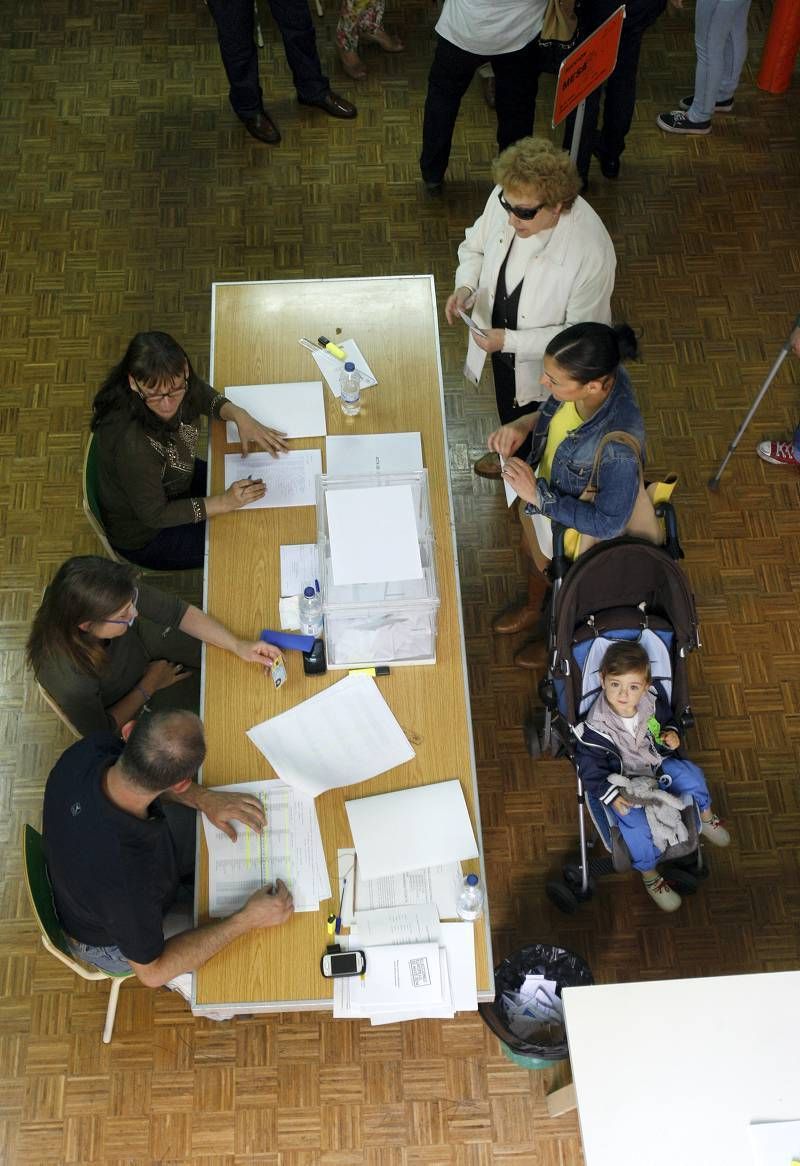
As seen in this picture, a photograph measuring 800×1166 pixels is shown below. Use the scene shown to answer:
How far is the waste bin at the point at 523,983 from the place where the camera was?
2.91 metres

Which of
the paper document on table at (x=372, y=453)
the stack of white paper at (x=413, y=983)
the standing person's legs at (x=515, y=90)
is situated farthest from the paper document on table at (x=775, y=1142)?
the standing person's legs at (x=515, y=90)

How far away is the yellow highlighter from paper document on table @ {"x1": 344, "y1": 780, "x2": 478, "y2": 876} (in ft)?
4.94

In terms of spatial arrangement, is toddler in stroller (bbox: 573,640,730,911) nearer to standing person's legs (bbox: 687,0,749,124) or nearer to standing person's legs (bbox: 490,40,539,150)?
standing person's legs (bbox: 490,40,539,150)

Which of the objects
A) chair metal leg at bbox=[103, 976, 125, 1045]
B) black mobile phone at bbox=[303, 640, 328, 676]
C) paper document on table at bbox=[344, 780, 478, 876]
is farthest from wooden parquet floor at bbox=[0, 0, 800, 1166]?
black mobile phone at bbox=[303, 640, 328, 676]

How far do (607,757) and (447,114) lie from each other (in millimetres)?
3237

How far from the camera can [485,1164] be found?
299cm

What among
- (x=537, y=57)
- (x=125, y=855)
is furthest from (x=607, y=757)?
(x=537, y=57)

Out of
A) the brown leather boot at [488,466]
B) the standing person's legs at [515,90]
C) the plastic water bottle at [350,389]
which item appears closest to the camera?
the plastic water bottle at [350,389]

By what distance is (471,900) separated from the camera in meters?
2.39

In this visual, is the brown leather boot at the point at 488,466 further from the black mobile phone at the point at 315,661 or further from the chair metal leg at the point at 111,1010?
the chair metal leg at the point at 111,1010

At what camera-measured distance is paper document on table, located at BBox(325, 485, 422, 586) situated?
270cm

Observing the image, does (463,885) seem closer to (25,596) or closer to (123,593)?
(123,593)

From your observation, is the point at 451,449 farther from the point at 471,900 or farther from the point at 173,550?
the point at 471,900

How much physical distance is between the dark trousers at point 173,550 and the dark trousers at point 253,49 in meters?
2.68
